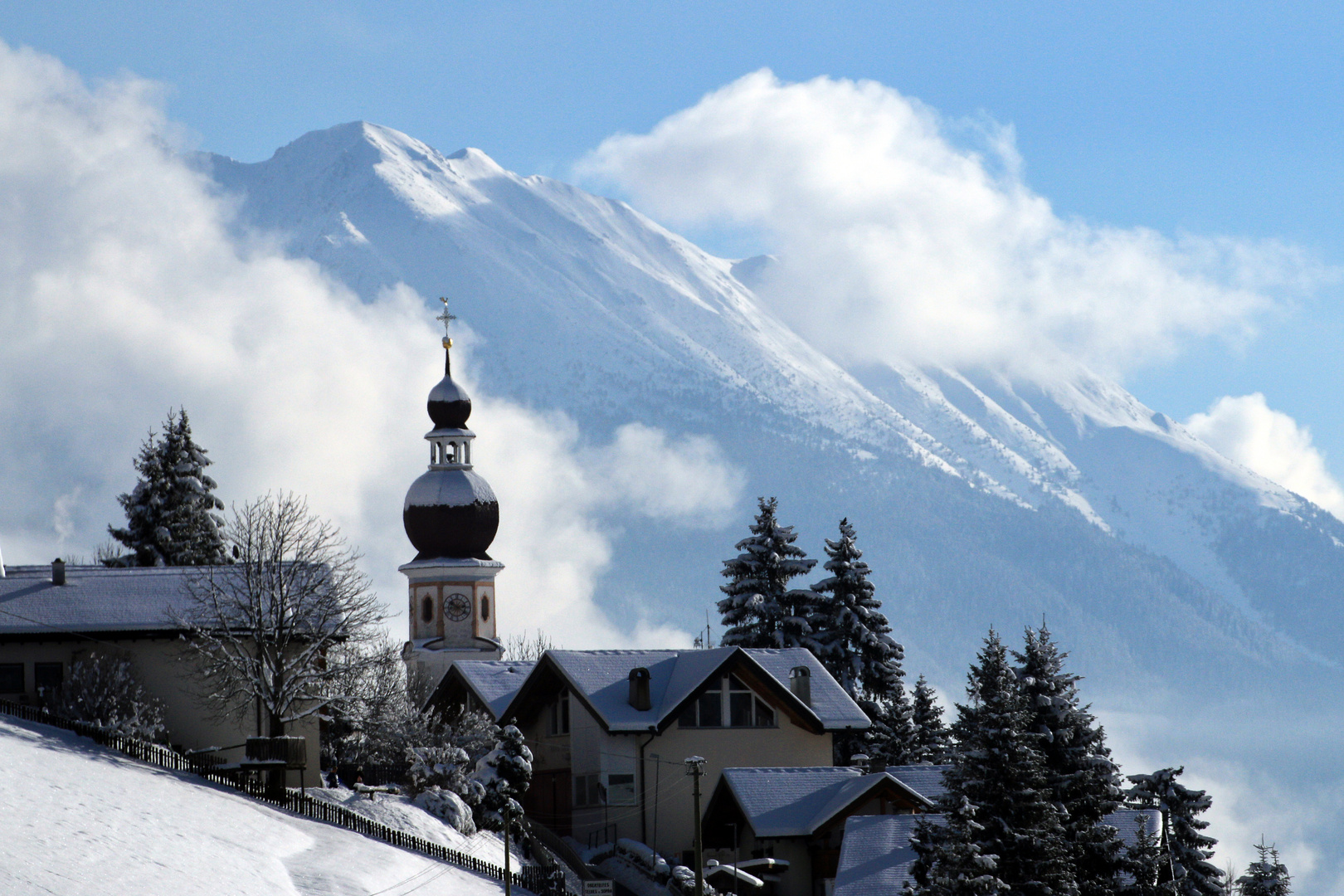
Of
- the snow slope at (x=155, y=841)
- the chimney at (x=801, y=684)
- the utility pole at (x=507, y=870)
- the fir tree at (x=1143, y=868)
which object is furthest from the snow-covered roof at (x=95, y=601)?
the fir tree at (x=1143, y=868)

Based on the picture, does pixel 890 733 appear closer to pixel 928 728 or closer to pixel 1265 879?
pixel 928 728

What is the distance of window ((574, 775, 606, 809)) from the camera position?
65.8 meters

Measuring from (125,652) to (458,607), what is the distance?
4392 centimetres

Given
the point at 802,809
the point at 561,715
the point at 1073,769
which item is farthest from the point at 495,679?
the point at 1073,769

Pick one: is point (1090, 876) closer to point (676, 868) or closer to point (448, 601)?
point (676, 868)

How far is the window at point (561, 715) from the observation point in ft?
225

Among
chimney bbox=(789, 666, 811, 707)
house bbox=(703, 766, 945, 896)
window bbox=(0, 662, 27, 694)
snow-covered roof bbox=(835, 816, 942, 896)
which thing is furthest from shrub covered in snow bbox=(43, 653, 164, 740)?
chimney bbox=(789, 666, 811, 707)

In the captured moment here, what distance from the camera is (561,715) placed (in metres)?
69.1

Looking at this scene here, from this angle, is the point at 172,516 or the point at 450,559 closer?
the point at 172,516

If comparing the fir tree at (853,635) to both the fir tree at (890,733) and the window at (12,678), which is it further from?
the window at (12,678)

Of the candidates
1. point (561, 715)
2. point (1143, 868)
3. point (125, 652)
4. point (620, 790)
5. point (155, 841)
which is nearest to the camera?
point (155, 841)

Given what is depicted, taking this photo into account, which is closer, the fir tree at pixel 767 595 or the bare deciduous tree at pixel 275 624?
the bare deciduous tree at pixel 275 624

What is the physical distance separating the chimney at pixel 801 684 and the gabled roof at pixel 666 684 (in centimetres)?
27

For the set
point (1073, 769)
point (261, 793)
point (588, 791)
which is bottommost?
point (588, 791)
